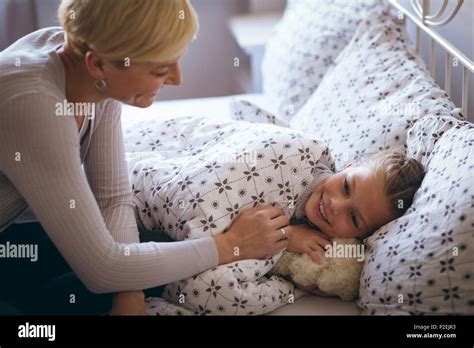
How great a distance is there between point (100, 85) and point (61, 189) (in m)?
0.20

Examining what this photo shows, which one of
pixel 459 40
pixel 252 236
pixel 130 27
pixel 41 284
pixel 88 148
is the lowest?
pixel 41 284

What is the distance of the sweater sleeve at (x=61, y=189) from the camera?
113 cm

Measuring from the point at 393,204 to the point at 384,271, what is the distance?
6.6 inches

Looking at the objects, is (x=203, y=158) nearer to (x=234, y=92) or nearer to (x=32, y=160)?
(x=32, y=160)

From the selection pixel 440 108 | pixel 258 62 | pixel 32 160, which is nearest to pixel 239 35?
pixel 258 62

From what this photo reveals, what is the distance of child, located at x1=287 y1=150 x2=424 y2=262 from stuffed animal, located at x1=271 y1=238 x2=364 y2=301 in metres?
0.02

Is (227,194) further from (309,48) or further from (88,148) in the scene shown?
(309,48)

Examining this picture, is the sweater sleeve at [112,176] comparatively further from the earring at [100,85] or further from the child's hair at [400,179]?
the child's hair at [400,179]

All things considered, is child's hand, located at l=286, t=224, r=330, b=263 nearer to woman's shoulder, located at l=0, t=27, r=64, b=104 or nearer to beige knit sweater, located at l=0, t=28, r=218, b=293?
beige knit sweater, located at l=0, t=28, r=218, b=293

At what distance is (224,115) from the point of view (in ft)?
7.33

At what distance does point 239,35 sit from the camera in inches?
111

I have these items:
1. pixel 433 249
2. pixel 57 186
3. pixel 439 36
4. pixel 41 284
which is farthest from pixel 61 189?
pixel 439 36

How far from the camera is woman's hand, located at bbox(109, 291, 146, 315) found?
1.26 metres

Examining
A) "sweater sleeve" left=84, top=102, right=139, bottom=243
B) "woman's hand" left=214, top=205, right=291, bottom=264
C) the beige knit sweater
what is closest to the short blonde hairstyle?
the beige knit sweater
